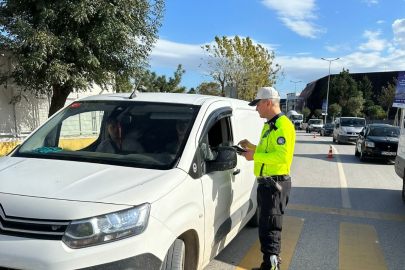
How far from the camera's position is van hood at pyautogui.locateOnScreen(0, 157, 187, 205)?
87.3 inches

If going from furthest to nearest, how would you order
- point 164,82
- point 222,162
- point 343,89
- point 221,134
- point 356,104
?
point 343,89, point 356,104, point 164,82, point 221,134, point 222,162

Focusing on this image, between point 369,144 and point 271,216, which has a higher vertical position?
point 271,216

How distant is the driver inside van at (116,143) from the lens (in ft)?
10.4

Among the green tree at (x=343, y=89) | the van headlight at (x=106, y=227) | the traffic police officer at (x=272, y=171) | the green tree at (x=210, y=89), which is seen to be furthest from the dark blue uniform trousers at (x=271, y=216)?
the green tree at (x=343, y=89)

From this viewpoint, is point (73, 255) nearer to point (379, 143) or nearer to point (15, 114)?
point (379, 143)

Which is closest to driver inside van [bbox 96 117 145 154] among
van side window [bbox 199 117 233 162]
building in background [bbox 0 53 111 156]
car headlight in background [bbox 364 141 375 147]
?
van side window [bbox 199 117 233 162]

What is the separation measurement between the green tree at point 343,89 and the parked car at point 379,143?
53.3m

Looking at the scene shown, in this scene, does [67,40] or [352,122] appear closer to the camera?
[67,40]

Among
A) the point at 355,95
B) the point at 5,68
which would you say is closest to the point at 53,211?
the point at 5,68

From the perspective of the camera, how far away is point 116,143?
3.28 metres

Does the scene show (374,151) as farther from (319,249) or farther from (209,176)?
(209,176)

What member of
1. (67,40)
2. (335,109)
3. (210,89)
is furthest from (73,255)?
(335,109)

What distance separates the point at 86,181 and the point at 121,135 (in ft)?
3.25

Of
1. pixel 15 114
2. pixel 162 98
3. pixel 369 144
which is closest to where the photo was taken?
pixel 162 98
